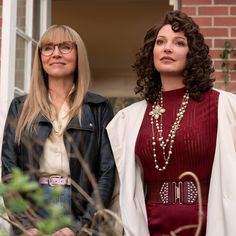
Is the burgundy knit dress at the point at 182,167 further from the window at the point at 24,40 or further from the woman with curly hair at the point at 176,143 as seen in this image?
the window at the point at 24,40

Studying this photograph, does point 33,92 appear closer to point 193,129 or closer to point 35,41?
Answer: point 193,129

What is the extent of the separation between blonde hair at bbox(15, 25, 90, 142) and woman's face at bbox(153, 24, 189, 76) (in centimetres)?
48

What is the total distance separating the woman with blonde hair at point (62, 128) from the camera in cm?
321

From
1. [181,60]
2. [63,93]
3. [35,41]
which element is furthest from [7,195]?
[35,41]

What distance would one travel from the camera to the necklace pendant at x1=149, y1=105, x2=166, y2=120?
308 cm

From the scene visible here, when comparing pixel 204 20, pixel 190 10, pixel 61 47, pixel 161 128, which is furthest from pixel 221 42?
pixel 161 128

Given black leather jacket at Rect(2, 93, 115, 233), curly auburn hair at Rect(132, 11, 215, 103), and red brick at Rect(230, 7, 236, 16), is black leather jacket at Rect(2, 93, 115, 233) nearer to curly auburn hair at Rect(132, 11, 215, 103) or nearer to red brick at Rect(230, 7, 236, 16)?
curly auburn hair at Rect(132, 11, 215, 103)

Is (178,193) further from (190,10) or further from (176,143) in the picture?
(190,10)

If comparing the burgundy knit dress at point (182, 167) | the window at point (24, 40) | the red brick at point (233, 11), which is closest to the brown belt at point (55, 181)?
the burgundy knit dress at point (182, 167)

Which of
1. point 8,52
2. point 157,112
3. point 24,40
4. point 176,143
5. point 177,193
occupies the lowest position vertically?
point 177,193

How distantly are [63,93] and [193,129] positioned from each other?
82 centimetres

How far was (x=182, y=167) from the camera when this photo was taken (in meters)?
2.94

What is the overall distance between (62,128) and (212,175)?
807 mm

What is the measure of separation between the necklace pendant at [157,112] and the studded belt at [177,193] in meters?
0.32
